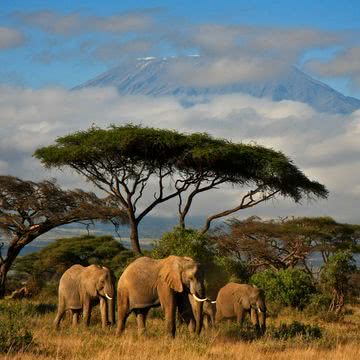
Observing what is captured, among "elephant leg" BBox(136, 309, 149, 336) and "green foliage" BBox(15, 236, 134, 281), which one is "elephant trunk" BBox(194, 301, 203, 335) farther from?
"green foliage" BBox(15, 236, 134, 281)

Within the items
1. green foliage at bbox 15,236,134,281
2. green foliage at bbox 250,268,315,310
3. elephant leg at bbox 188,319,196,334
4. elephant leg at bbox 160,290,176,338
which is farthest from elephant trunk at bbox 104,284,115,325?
green foliage at bbox 15,236,134,281

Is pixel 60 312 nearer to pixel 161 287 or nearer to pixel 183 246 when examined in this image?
pixel 161 287

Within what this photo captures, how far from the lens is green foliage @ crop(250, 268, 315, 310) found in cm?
2728

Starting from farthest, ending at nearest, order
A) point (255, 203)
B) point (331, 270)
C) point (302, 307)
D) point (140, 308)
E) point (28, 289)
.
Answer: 1. point (255, 203)
2. point (28, 289)
3. point (331, 270)
4. point (302, 307)
5. point (140, 308)

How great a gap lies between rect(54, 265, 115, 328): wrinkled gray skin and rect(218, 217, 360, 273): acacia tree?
21427mm

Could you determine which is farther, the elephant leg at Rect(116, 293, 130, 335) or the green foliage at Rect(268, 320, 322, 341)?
the elephant leg at Rect(116, 293, 130, 335)

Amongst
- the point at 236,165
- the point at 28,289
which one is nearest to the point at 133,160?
the point at 236,165

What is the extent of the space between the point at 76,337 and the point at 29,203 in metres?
18.9

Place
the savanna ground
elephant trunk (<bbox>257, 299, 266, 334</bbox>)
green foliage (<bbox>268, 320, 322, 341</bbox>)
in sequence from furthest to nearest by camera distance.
Result: elephant trunk (<bbox>257, 299, 266, 334</bbox>) < green foliage (<bbox>268, 320, 322, 341</bbox>) < the savanna ground

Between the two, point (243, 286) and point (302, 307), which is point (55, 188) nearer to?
point (302, 307)

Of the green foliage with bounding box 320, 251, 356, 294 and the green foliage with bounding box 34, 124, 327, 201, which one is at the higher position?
the green foliage with bounding box 34, 124, 327, 201

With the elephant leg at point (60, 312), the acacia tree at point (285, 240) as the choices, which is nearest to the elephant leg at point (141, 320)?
the elephant leg at point (60, 312)

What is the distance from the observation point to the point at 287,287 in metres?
27.4

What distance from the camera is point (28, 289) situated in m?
32.1
